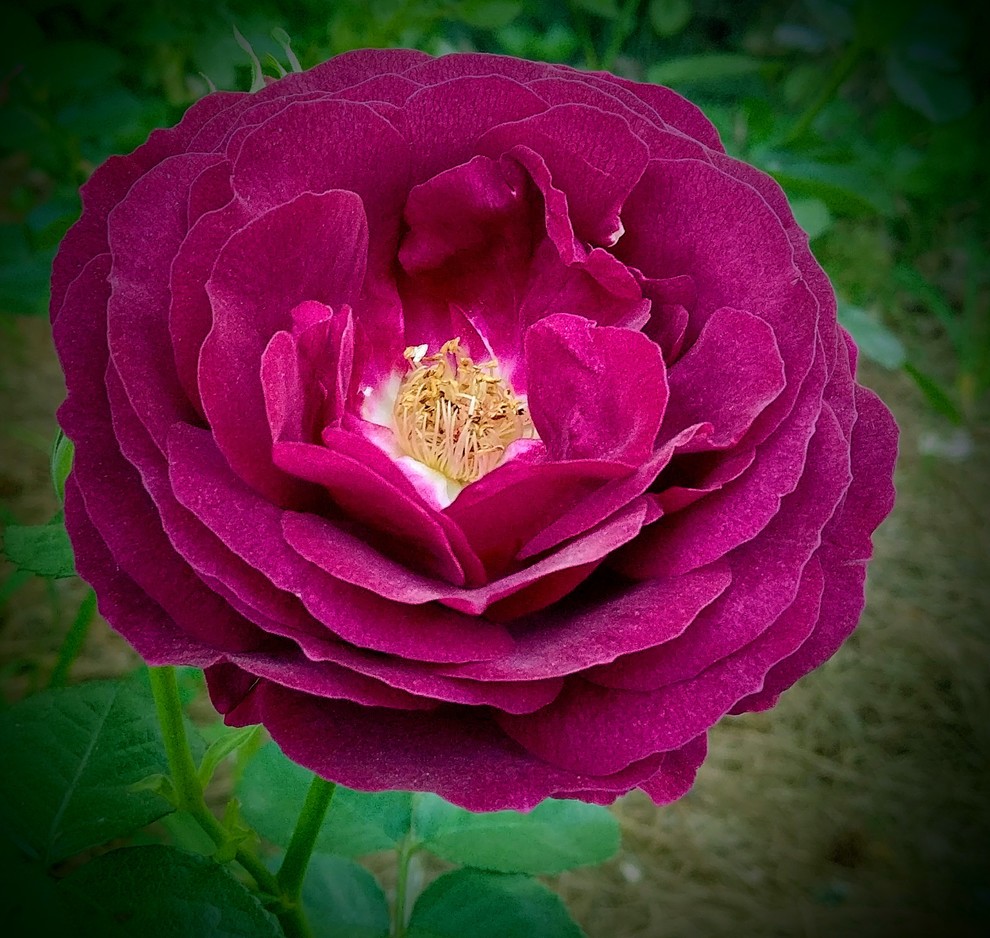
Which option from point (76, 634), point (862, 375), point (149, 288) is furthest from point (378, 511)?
point (862, 375)

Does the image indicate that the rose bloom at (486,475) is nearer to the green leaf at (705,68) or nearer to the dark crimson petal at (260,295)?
the dark crimson petal at (260,295)

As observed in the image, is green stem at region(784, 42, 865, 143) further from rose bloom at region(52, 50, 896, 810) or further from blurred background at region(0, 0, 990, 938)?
rose bloom at region(52, 50, 896, 810)

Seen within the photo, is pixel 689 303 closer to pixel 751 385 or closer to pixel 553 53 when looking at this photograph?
pixel 751 385

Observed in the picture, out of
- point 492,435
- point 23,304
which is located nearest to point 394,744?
point 492,435

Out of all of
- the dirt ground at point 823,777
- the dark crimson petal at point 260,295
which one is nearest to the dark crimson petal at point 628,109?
the dark crimson petal at point 260,295

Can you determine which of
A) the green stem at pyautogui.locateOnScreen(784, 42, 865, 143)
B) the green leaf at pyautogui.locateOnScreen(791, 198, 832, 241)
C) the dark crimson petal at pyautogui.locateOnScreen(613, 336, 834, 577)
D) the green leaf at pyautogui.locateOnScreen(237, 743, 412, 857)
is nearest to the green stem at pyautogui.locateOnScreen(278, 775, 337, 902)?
the green leaf at pyautogui.locateOnScreen(237, 743, 412, 857)

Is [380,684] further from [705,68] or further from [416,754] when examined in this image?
[705,68]
